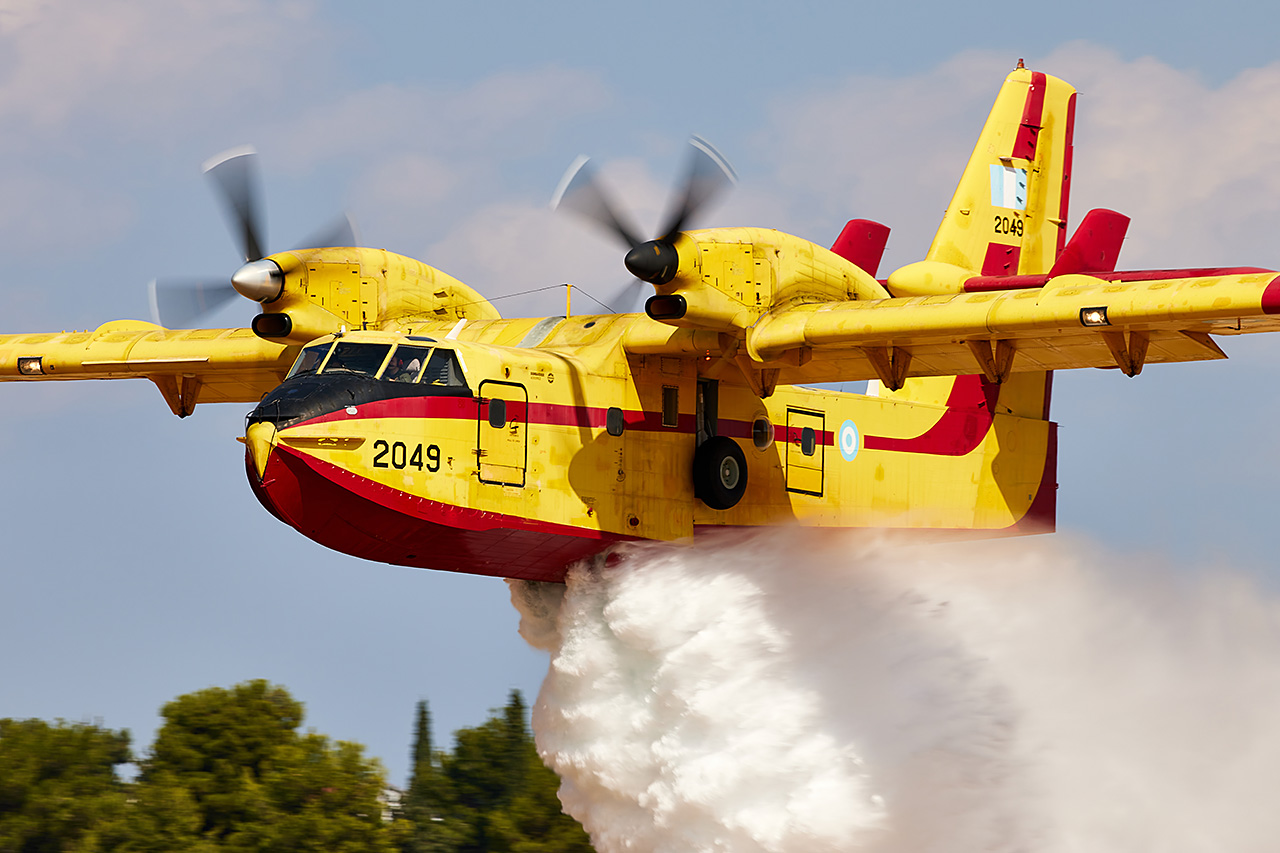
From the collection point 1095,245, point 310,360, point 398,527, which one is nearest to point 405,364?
point 310,360

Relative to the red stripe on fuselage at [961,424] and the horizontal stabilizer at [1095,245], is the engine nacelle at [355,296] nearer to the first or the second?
the red stripe on fuselage at [961,424]

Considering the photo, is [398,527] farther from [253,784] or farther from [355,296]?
[253,784]

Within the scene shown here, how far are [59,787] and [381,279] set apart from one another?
36.4 metres

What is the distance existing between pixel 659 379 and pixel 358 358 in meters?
3.47

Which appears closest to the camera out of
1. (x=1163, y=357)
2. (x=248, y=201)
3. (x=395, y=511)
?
(x=395, y=511)

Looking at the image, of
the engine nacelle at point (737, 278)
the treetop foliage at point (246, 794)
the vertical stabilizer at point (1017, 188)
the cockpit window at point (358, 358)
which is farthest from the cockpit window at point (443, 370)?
the treetop foliage at point (246, 794)

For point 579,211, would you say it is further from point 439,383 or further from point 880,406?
point 880,406

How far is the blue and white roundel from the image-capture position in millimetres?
18531

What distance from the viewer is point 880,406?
753 inches

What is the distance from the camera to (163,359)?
19531mm

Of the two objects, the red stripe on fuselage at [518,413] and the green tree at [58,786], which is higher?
the red stripe on fuselage at [518,413]

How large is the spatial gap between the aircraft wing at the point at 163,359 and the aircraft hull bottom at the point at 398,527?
4480 millimetres

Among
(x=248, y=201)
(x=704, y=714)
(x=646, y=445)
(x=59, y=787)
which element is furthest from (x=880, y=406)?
(x=59, y=787)

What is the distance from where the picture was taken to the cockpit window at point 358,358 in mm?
14664
